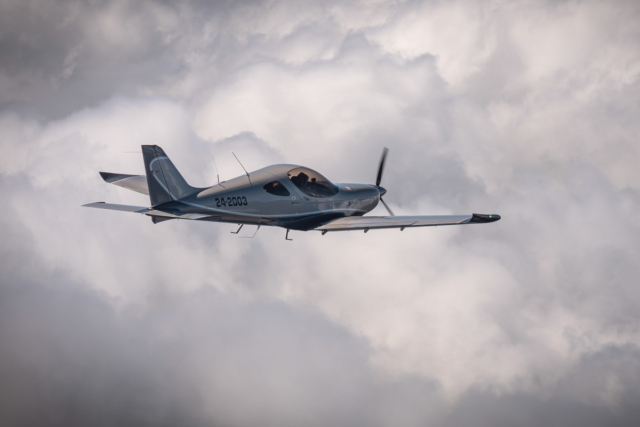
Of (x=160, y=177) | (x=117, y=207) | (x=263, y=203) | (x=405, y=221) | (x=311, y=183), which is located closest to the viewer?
(x=160, y=177)

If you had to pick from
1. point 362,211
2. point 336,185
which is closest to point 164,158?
point 336,185

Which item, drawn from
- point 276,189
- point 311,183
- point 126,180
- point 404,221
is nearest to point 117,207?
point 126,180

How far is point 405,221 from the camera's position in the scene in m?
20.4

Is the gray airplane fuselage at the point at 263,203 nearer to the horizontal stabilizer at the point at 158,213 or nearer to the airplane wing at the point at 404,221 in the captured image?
the horizontal stabilizer at the point at 158,213

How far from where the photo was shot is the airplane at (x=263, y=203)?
65.1ft

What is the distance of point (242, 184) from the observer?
20.8 metres

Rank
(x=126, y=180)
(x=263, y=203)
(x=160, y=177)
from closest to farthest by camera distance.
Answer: (x=160, y=177) → (x=263, y=203) → (x=126, y=180)

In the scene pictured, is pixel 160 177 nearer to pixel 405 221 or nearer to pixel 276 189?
pixel 276 189

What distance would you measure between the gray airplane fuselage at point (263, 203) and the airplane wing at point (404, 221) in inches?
64.2

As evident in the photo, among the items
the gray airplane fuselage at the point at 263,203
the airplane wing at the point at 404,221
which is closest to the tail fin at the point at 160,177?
the gray airplane fuselage at the point at 263,203

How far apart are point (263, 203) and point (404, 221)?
19.6 ft

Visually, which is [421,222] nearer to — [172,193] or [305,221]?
[305,221]

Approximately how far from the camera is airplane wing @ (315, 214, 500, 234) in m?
20.1

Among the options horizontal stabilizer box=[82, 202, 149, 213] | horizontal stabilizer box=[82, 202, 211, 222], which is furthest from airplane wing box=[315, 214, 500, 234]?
horizontal stabilizer box=[82, 202, 149, 213]
